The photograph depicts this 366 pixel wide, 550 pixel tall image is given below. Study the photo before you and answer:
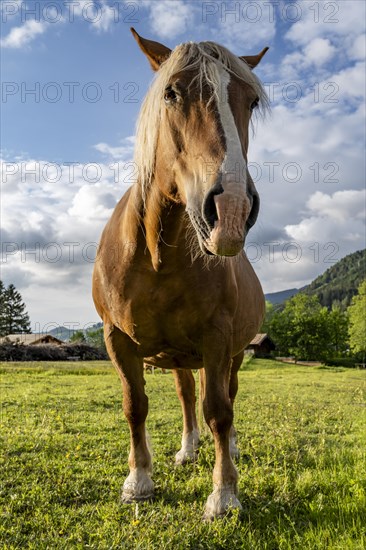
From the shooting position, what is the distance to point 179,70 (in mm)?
2920

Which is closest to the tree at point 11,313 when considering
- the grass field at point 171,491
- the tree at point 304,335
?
the tree at point 304,335

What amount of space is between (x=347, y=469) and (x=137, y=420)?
7.12 ft

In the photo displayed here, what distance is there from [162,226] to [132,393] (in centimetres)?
167

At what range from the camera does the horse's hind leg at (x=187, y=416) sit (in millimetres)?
5198

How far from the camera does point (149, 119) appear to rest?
3.17 meters

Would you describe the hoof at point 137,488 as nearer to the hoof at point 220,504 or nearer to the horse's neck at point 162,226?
the hoof at point 220,504

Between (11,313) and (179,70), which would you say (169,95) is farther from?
(11,313)

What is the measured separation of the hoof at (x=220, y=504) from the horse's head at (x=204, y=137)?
213 centimetres

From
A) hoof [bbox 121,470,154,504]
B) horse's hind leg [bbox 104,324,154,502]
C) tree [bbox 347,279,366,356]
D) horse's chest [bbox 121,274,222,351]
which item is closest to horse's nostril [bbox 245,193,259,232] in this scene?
horse's chest [bbox 121,274,222,351]

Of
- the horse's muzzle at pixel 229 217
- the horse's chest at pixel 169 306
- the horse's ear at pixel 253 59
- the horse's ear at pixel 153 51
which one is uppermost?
the horse's ear at pixel 253 59

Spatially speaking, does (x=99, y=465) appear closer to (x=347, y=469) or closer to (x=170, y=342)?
(x=170, y=342)

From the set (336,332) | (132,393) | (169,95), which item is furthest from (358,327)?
(169,95)

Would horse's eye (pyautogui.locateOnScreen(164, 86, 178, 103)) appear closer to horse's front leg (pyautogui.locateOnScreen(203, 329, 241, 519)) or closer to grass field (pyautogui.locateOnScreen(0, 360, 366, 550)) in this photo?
horse's front leg (pyautogui.locateOnScreen(203, 329, 241, 519))

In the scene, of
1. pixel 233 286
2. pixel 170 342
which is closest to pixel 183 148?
pixel 233 286
